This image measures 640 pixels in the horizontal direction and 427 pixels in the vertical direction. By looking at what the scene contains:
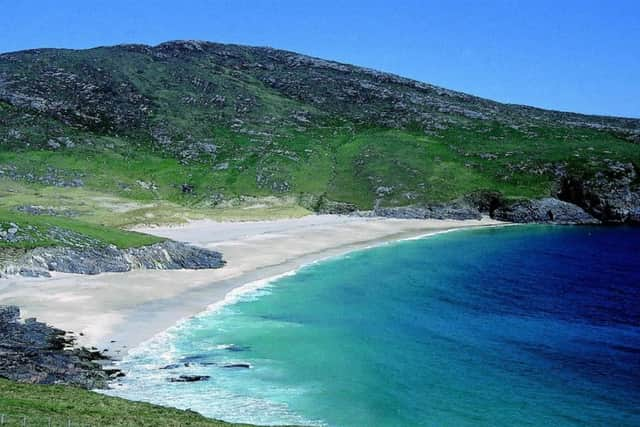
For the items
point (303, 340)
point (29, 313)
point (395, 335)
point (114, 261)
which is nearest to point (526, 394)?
point (395, 335)

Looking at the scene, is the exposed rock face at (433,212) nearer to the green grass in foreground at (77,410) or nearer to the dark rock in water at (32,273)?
the dark rock in water at (32,273)

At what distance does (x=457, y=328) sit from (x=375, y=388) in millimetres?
17976

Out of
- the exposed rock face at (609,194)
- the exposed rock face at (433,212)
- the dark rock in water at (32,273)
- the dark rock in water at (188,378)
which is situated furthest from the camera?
the exposed rock face at (609,194)

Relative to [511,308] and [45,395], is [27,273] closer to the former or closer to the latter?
[45,395]

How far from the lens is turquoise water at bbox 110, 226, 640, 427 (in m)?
36.2

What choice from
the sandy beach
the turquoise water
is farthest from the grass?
the turquoise water

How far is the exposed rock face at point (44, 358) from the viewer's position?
37531 mm

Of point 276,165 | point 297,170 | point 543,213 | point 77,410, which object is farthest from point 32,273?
point 543,213

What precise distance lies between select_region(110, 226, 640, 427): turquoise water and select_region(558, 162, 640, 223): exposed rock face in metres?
71.7

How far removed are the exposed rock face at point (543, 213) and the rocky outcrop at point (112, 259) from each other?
3585 inches

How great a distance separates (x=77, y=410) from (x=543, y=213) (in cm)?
13785

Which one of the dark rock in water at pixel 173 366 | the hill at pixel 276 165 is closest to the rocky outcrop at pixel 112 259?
the dark rock in water at pixel 173 366

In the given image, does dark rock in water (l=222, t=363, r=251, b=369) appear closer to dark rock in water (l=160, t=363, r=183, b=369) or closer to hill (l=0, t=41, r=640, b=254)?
dark rock in water (l=160, t=363, r=183, b=369)

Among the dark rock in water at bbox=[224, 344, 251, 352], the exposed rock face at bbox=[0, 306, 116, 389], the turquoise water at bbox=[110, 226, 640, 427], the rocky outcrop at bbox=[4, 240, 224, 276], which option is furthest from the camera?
the rocky outcrop at bbox=[4, 240, 224, 276]
